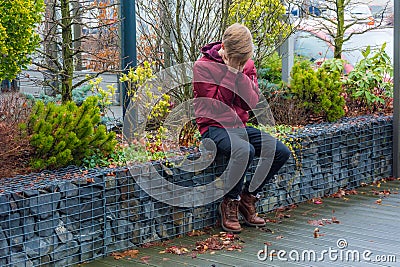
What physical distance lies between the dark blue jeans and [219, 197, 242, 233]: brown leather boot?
0.17 feet

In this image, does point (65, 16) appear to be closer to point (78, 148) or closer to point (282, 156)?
point (78, 148)

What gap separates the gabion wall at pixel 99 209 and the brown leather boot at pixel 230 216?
0.17 m

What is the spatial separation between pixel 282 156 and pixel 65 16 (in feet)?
7.67

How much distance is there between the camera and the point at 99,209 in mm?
4230

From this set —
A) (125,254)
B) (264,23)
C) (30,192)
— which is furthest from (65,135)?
(264,23)

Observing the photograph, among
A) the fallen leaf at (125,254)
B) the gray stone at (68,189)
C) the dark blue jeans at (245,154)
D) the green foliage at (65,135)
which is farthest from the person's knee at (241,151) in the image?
the gray stone at (68,189)

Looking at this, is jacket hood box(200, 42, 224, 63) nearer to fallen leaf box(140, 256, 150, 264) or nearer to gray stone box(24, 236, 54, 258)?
fallen leaf box(140, 256, 150, 264)

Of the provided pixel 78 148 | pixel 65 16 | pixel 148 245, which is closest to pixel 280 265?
pixel 148 245

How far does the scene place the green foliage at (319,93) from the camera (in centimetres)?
661

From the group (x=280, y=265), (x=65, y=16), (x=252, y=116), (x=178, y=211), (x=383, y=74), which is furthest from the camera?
(x=383, y=74)

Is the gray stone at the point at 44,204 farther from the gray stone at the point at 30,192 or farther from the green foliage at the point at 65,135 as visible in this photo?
the green foliage at the point at 65,135

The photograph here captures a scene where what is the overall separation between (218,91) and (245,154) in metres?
0.52

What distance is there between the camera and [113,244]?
4352 mm

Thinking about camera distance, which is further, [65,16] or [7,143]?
[65,16]
